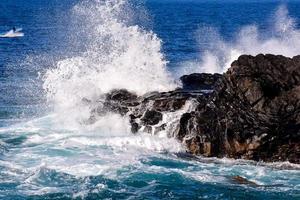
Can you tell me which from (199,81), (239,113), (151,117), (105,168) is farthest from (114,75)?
(105,168)

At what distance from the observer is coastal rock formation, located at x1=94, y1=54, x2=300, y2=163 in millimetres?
18359

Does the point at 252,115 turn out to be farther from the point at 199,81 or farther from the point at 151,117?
the point at 199,81

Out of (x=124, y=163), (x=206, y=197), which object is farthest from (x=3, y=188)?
(x=206, y=197)

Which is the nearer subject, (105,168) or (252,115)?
(105,168)

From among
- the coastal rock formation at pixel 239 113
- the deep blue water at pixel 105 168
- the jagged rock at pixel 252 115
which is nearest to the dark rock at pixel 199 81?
the coastal rock formation at pixel 239 113

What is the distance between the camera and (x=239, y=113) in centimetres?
1928

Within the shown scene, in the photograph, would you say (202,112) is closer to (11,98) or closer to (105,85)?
(105,85)

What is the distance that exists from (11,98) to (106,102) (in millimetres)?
8603

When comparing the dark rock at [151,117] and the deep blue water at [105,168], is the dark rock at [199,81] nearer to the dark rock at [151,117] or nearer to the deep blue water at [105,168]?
the dark rock at [151,117]

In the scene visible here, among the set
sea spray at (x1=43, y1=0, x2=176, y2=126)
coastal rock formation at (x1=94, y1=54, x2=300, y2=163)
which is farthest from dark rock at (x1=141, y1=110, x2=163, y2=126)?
sea spray at (x1=43, y1=0, x2=176, y2=126)

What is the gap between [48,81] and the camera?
26719 mm

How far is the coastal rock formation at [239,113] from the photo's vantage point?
18359 mm

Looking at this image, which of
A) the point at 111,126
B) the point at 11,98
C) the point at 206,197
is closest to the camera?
the point at 206,197

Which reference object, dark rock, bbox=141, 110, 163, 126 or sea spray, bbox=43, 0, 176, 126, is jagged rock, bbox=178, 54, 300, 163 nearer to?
dark rock, bbox=141, 110, 163, 126
